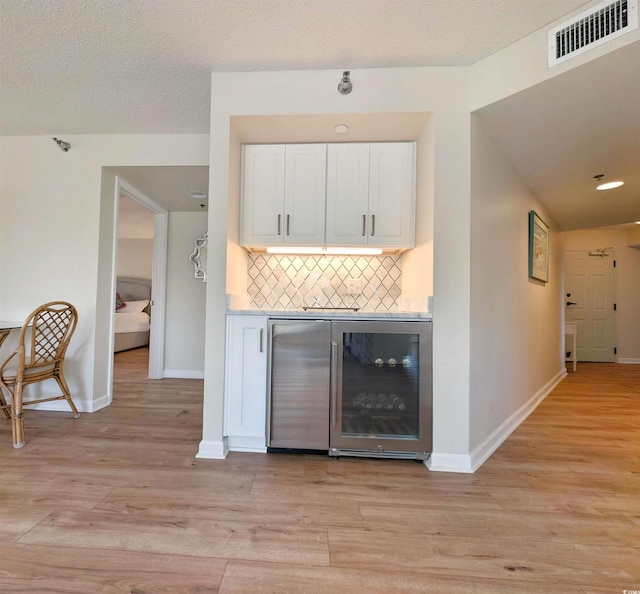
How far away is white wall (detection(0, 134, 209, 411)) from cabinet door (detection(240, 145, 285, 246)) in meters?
0.84

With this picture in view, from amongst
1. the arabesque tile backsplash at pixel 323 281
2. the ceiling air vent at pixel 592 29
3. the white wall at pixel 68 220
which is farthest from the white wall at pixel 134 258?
the ceiling air vent at pixel 592 29

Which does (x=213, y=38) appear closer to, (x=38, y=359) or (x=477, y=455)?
(x=38, y=359)

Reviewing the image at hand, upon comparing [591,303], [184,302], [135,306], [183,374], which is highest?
[591,303]

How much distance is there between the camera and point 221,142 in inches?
79.3

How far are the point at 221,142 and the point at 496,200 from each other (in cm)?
196

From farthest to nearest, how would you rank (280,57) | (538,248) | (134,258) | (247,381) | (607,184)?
1. (134,258)
2. (538,248)
3. (607,184)
4. (247,381)
5. (280,57)

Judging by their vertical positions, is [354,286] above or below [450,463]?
above

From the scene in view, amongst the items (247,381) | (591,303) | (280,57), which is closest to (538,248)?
(280,57)

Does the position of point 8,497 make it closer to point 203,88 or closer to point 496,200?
point 203,88

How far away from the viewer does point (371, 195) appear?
222cm

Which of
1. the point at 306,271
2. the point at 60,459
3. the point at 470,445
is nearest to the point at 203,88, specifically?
the point at 306,271

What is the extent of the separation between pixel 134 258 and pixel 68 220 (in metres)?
4.82

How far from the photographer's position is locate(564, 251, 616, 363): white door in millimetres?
5660

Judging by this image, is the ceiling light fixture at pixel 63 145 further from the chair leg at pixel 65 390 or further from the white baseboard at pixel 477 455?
the white baseboard at pixel 477 455
